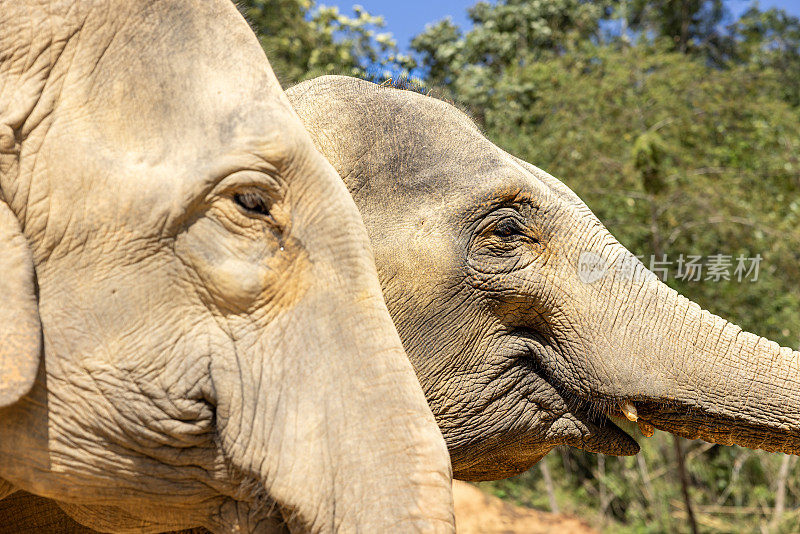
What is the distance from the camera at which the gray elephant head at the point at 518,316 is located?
2920mm

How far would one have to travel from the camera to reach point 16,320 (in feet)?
5.37

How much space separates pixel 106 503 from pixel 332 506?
48cm

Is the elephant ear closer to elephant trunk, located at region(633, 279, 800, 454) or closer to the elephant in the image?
the elephant

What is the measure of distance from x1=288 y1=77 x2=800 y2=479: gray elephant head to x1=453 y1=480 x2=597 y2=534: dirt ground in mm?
2907

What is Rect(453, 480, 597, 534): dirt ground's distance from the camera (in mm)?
5926

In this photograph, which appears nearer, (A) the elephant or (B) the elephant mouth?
(A) the elephant

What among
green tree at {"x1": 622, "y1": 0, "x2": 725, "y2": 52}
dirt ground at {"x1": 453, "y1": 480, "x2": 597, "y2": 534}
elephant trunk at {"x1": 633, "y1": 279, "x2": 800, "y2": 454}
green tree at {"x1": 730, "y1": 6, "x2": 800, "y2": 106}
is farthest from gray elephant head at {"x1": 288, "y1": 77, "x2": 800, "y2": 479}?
green tree at {"x1": 622, "y1": 0, "x2": 725, "y2": 52}

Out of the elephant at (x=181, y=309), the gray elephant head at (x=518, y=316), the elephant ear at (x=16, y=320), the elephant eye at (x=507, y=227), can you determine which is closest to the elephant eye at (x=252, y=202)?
the elephant at (x=181, y=309)

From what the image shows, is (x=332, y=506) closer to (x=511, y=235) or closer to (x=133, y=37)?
(x=133, y=37)

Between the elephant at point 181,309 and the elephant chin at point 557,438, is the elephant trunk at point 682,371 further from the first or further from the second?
the elephant at point 181,309

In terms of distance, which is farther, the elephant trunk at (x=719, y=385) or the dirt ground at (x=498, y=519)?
the dirt ground at (x=498, y=519)

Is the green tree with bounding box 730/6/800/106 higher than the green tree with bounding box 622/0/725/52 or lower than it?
lower

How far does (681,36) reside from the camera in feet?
50.8

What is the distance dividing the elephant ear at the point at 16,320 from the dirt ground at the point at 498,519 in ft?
14.6
